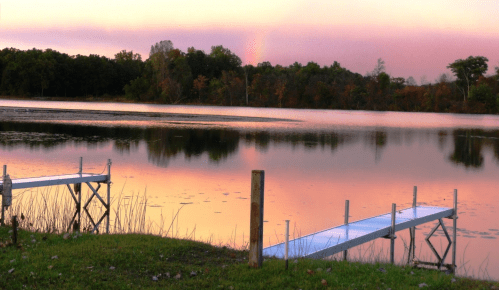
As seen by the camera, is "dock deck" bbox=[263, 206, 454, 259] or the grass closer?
the grass

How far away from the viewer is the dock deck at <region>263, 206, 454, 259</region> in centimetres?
991

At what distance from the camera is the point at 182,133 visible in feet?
147

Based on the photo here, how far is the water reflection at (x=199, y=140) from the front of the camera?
32062 mm

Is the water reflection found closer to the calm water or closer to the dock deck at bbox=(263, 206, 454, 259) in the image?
the calm water

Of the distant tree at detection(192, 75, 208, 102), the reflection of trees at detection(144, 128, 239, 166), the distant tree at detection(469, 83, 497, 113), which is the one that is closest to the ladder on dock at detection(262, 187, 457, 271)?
the reflection of trees at detection(144, 128, 239, 166)

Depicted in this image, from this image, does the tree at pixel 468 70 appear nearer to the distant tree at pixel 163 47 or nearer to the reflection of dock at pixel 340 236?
the distant tree at pixel 163 47

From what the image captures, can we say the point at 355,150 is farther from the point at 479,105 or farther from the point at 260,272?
the point at 479,105

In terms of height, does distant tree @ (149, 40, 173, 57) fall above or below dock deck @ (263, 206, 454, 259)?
above

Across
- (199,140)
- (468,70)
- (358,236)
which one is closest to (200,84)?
(468,70)

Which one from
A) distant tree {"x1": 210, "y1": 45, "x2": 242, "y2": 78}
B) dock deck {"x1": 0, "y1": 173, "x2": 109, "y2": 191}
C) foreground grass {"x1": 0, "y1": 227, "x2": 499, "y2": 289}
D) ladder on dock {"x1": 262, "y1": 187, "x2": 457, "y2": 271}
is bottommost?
ladder on dock {"x1": 262, "y1": 187, "x2": 457, "y2": 271}

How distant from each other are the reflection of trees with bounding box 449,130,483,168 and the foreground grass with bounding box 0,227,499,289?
952 inches

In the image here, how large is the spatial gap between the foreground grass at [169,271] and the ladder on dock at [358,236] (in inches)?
44.3

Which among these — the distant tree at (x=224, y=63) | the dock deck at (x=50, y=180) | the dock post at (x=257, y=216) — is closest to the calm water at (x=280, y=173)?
the dock deck at (x=50, y=180)

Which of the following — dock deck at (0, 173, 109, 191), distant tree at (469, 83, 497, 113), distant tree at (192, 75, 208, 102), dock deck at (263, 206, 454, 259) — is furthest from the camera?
distant tree at (192, 75, 208, 102)
